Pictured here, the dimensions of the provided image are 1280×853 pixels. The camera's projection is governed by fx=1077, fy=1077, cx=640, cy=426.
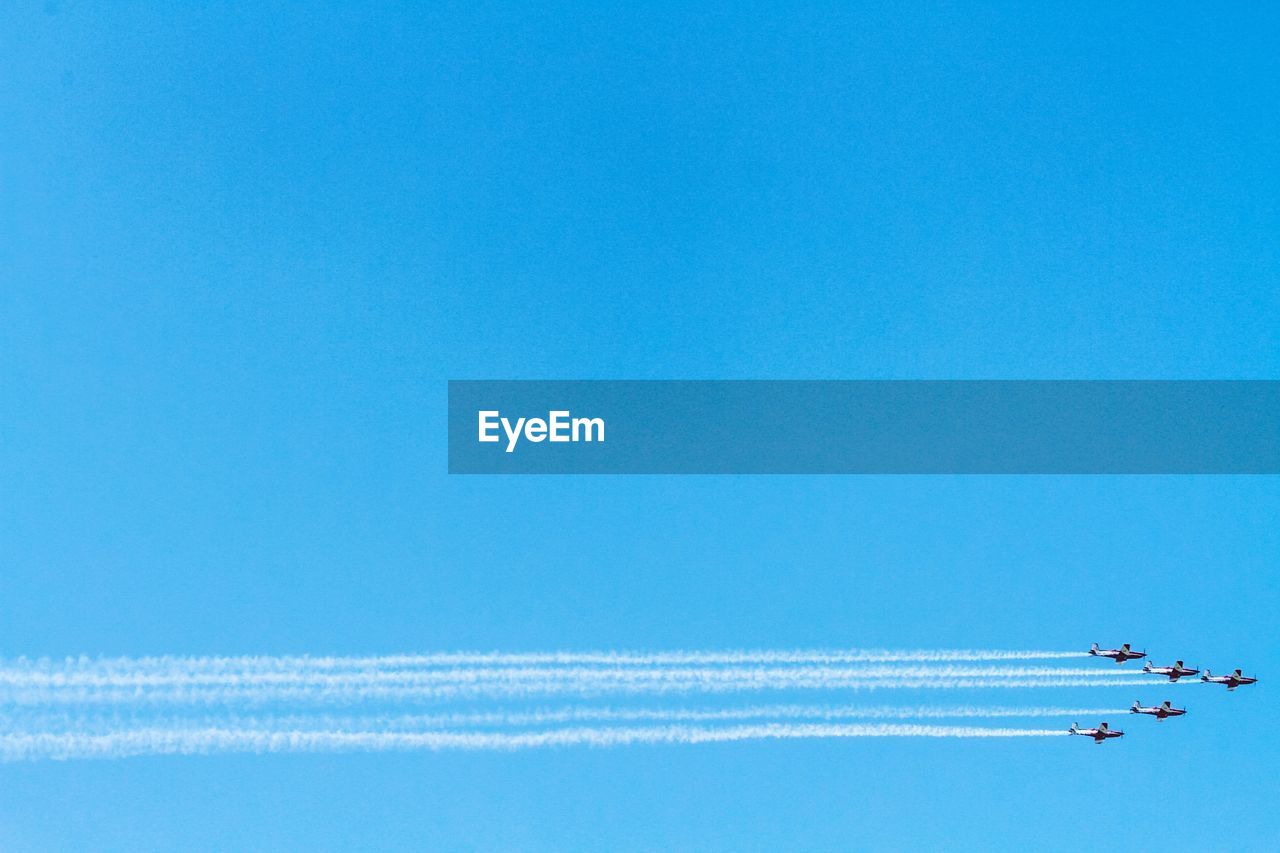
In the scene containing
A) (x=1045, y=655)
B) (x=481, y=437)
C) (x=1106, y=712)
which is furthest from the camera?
(x=1106, y=712)

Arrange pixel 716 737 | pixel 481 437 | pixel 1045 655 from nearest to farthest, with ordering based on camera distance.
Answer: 1. pixel 481 437
2. pixel 716 737
3. pixel 1045 655

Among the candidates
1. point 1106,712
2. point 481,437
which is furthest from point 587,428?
point 1106,712

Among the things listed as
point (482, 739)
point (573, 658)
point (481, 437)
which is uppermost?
point (481, 437)

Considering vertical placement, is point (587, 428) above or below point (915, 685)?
above

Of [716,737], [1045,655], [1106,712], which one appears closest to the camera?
[716,737]

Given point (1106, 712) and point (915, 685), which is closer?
point (915, 685)

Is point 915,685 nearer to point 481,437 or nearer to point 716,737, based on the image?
point 716,737

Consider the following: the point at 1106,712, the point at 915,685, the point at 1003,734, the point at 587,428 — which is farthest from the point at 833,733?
the point at 1106,712

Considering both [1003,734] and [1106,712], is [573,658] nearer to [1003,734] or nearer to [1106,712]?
[1003,734]

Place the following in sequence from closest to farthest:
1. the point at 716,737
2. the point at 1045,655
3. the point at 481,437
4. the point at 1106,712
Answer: the point at 481,437 → the point at 716,737 → the point at 1045,655 → the point at 1106,712

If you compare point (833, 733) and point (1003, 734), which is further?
point (1003, 734)
